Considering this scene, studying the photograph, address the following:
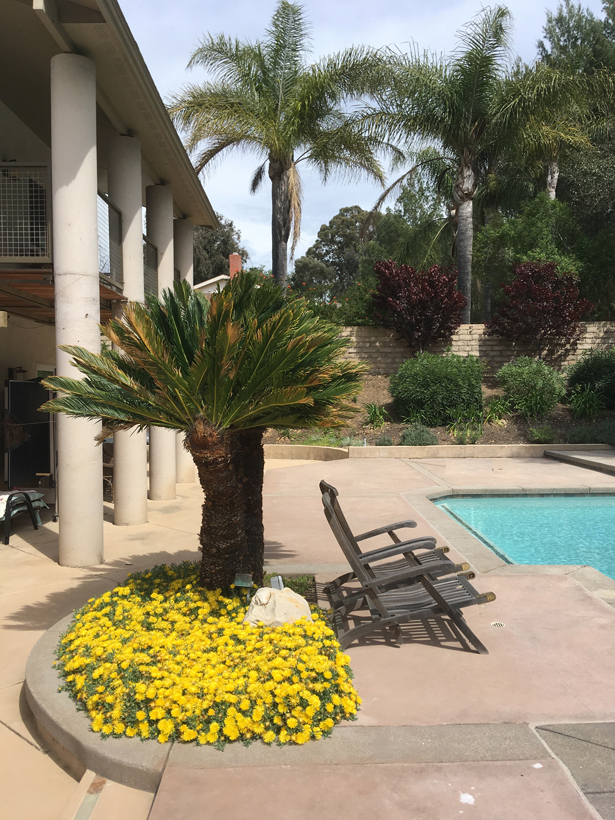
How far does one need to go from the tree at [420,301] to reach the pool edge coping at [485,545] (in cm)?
927

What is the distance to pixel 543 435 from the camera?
52.7 feet

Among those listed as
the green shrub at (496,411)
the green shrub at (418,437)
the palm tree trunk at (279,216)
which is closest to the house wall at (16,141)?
the palm tree trunk at (279,216)

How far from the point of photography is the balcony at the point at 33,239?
6.85 metres

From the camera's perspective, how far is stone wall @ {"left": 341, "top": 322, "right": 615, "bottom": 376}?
20000mm

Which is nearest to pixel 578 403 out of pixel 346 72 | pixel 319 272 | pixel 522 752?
pixel 346 72

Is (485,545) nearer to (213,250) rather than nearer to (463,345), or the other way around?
(463,345)

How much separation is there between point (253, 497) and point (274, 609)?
3.67ft

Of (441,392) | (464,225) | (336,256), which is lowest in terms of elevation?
(441,392)

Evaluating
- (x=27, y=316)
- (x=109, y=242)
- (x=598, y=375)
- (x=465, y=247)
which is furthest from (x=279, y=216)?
(x=109, y=242)

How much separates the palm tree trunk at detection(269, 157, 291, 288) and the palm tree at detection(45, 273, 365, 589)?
14.0 meters

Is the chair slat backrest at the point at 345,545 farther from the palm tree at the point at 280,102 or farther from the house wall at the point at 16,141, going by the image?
the palm tree at the point at 280,102

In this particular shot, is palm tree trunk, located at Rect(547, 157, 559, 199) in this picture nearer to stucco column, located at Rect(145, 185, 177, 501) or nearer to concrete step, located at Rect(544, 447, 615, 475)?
concrete step, located at Rect(544, 447, 615, 475)

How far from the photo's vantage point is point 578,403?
56.7 ft

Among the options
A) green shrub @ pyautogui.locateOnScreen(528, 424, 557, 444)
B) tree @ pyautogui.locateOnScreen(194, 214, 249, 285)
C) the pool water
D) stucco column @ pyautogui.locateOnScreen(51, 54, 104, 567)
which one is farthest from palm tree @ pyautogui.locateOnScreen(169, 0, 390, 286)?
tree @ pyautogui.locateOnScreen(194, 214, 249, 285)
